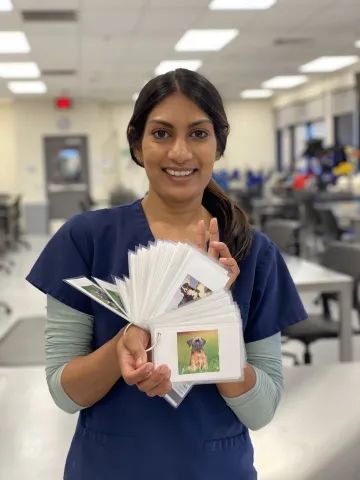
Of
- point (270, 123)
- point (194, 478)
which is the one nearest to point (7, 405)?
point (194, 478)

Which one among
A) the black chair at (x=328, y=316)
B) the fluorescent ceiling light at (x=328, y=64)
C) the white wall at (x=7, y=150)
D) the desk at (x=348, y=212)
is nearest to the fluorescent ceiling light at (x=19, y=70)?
the fluorescent ceiling light at (x=328, y=64)

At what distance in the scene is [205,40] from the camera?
317 inches

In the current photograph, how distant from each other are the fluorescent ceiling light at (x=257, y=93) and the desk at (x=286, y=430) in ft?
40.5

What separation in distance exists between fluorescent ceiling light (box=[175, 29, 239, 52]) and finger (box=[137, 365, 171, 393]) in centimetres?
699

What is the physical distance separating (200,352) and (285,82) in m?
12.4

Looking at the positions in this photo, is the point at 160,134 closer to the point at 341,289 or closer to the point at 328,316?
the point at 341,289

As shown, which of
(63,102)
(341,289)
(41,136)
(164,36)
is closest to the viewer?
(341,289)

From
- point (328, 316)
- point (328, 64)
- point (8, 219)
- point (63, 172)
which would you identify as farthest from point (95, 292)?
point (63, 172)

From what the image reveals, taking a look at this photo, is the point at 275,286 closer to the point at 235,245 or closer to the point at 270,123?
the point at 235,245

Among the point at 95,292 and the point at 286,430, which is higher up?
the point at 95,292

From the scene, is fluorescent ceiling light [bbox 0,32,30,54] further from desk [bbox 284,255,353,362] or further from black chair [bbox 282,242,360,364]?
desk [bbox 284,255,353,362]

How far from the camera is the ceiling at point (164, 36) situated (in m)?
6.32

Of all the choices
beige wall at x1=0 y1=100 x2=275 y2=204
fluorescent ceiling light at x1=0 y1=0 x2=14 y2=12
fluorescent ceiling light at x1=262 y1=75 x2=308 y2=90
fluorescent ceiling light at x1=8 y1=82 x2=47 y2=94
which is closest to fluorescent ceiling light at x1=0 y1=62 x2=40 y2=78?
fluorescent ceiling light at x1=8 y1=82 x2=47 y2=94

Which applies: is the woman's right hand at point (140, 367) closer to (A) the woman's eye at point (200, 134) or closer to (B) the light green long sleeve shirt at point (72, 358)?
(B) the light green long sleeve shirt at point (72, 358)
